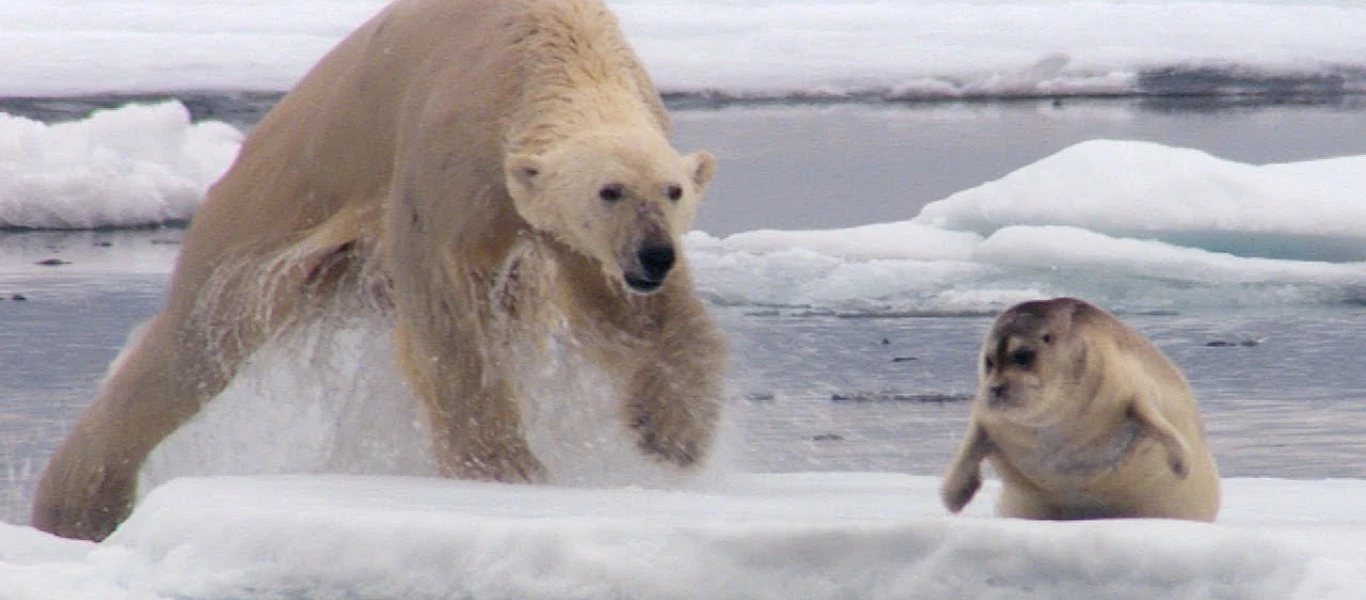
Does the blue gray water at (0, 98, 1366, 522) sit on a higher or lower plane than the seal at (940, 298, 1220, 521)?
lower

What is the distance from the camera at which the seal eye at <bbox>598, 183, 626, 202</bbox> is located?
4528 mm

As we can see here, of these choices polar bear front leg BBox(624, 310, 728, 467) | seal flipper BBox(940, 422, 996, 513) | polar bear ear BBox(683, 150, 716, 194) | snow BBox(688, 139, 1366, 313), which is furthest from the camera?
snow BBox(688, 139, 1366, 313)

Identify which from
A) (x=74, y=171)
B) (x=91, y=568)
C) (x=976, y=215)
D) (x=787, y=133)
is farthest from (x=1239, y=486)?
(x=787, y=133)

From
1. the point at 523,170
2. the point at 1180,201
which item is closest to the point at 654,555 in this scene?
the point at 523,170

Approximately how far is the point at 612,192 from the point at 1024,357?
116cm

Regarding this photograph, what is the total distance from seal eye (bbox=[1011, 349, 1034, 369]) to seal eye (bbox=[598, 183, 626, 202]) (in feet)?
3.71

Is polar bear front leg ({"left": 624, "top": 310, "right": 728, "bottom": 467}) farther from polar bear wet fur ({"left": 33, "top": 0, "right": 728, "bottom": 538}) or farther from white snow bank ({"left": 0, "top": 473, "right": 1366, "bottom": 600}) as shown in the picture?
white snow bank ({"left": 0, "top": 473, "right": 1366, "bottom": 600})

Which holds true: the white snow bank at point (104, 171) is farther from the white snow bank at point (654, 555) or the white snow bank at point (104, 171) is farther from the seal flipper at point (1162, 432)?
the seal flipper at point (1162, 432)

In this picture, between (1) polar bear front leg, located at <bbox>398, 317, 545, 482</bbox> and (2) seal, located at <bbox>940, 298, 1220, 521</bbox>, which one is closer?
(2) seal, located at <bbox>940, 298, 1220, 521</bbox>

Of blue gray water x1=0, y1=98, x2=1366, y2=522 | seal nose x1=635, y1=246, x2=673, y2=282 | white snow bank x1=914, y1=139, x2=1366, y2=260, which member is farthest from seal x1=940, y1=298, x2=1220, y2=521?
white snow bank x1=914, y1=139, x2=1366, y2=260

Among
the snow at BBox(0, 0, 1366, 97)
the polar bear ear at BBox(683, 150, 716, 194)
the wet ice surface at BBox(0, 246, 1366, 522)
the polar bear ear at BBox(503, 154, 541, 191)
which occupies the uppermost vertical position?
the polar bear ear at BBox(503, 154, 541, 191)

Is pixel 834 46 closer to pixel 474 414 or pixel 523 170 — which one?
pixel 474 414

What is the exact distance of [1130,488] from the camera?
12.5ft

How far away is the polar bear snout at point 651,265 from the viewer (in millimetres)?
4422
